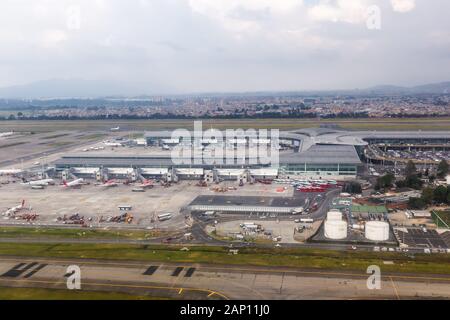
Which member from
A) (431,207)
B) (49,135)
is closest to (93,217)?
(431,207)

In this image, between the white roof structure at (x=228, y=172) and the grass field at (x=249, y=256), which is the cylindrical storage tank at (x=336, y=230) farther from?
the white roof structure at (x=228, y=172)

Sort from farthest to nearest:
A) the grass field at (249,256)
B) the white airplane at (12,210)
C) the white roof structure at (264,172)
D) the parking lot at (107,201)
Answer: the white roof structure at (264,172) → the white airplane at (12,210) → the parking lot at (107,201) → the grass field at (249,256)

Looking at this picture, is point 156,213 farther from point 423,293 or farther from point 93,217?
point 423,293

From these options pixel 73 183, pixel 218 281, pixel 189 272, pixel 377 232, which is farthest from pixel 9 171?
pixel 377 232

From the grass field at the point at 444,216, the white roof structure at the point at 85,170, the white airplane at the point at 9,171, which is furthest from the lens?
the white airplane at the point at 9,171

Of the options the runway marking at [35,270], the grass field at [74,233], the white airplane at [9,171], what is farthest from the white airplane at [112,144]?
the runway marking at [35,270]

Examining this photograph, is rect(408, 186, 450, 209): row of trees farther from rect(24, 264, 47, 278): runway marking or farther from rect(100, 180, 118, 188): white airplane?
rect(100, 180, 118, 188): white airplane
